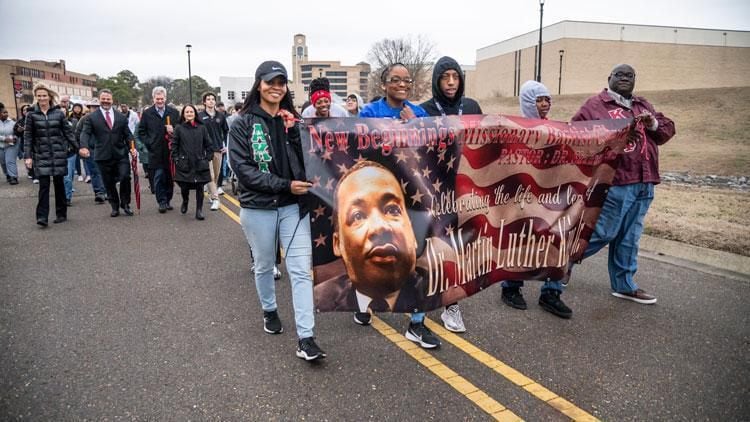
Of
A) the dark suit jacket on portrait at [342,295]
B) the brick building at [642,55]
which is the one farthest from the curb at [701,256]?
the brick building at [642,55]

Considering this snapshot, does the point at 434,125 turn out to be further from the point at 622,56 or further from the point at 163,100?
the point at 622,56

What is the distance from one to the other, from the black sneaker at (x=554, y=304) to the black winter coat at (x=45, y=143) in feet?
24.4

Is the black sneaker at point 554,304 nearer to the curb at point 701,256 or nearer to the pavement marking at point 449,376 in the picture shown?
the pavement marking at point 449,376

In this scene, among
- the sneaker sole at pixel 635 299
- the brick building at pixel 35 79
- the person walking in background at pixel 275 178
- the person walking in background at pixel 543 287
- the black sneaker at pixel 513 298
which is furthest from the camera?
the brick building at pixel 35 79

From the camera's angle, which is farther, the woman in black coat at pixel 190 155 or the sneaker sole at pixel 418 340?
the woman in black coat at pixel 190 155

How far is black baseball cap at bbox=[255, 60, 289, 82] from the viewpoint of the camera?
12.3ft

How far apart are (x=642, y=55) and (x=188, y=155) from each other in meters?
69.0

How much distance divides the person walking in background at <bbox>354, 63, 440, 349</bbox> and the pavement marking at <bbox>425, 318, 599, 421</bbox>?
176mm

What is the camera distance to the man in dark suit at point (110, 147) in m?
9.16

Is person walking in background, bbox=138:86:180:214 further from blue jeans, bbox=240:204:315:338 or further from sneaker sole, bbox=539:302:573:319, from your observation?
sneaker sole, bbox=539:302:573:319

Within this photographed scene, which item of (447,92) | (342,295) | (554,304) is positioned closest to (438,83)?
Result: (447,92)

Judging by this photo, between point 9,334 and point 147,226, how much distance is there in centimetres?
440

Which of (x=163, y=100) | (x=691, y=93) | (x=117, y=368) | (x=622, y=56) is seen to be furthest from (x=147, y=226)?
(x=622, y=56)

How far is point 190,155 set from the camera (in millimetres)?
9062
